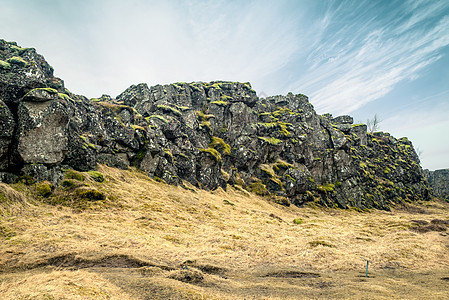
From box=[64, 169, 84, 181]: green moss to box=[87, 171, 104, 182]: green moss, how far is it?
57.2 inches

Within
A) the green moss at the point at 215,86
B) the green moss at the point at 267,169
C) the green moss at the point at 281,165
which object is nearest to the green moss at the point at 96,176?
the green moss at the point at 267,169

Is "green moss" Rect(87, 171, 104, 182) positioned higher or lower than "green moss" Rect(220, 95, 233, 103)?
lower

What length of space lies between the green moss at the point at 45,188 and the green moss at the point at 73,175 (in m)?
2.72

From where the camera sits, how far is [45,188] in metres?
21.3

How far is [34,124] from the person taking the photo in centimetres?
2289

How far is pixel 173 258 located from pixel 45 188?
1745 centimetres

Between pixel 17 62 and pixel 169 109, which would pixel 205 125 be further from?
pixel 17 62

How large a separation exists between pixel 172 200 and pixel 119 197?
25.8 ft

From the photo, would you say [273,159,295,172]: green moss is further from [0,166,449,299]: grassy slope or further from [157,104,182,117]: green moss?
[0,166,449,299]: grassy slope

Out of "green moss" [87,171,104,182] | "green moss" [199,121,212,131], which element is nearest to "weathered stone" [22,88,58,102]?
"green moss" [87,171,104,182]

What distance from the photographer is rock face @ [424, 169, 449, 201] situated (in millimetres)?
106188

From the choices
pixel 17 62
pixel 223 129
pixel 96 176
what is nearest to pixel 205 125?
pixel 223 129

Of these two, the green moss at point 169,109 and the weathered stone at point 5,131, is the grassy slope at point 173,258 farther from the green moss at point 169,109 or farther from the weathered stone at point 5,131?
the green moss at point 169,109

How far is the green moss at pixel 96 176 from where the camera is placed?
27069 millimetres
